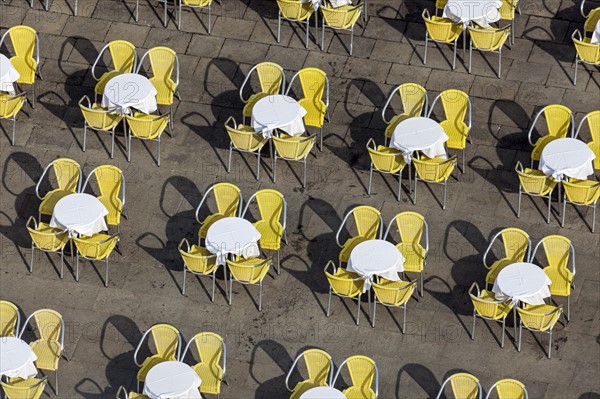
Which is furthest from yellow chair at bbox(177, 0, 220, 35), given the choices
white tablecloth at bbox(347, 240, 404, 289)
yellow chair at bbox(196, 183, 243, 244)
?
white tablecloth at bbox(347, 240, 404, 289)

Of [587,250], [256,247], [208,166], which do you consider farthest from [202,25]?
[587,250]

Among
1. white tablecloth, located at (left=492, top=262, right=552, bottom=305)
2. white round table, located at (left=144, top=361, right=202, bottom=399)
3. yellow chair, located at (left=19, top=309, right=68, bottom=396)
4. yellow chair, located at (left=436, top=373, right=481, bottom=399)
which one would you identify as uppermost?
white tablecloth, located at (left=492, top=262, right=552, bottom=305)

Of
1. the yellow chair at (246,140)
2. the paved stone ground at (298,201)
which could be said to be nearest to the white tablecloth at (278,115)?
the yellow chair at (246,140)

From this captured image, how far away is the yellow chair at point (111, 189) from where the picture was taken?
2842cm

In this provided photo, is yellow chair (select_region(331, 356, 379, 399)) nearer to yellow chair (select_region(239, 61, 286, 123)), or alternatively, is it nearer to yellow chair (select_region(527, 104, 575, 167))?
yellow chair (select_region(527, 104, 575, 167))

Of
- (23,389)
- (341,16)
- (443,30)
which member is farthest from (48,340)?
(443,30)

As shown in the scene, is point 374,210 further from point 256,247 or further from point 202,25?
point 202,25

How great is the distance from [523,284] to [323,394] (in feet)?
11.5

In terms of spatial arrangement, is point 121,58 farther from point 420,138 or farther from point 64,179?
point 420,138

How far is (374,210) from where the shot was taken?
2786 centimetres

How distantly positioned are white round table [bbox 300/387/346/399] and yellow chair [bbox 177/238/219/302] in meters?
2.63

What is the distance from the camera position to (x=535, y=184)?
1097 inches

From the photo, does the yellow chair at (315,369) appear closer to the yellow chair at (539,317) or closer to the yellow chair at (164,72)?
the yellow chair at (539,317)

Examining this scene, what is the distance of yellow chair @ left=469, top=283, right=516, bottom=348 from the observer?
87.1 ft
